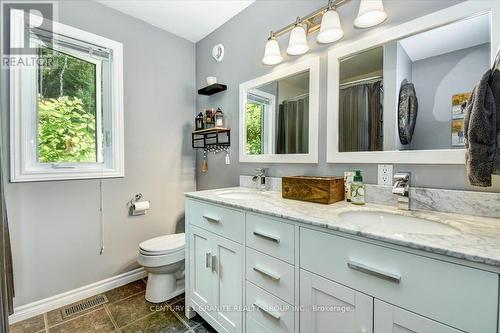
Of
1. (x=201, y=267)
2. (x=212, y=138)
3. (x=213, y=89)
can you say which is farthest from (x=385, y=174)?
(x=213, y=89)

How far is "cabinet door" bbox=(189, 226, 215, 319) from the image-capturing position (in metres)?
1.42

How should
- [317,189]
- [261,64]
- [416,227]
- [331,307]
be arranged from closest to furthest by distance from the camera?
[331,307] → [416,227] → [317,189] → [261,64]

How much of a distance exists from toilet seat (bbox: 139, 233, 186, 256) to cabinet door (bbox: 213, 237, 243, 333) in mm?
525

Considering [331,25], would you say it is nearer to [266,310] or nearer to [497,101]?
[497,101]

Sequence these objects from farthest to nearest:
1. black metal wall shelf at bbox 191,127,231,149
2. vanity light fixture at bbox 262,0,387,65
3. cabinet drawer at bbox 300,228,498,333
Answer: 1. black metal wall shelf at bbox 191,127,231,149
2. vanity light fixture at bbox 262,0,387,65
3. cabinet drawer at bbox 300,228,498,333

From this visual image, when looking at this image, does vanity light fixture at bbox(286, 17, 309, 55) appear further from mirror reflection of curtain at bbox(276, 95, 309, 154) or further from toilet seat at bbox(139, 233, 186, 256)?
toilet seat at bbox(139, 233, 186, 256)

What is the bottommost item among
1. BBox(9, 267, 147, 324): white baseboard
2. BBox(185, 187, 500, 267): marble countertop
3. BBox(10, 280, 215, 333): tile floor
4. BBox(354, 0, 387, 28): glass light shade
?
BBox(10, 280, 215, 333): tile floor

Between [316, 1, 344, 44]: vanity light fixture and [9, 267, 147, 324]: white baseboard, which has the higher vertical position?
[316, 1, 344, 44]: vanity light fixture

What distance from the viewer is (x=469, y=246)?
2.07 ft

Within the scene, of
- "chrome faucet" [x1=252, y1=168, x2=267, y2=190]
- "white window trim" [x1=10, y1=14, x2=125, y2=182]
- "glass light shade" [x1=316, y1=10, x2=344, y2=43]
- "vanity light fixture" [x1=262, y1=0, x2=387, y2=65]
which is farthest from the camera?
"chrome faucet" [x1=252, y1=168, x2=267, y2=190]

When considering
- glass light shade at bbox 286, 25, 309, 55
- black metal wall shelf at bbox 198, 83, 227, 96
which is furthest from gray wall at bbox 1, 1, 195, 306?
glass light shade at bbox 286, 25, 309, 55

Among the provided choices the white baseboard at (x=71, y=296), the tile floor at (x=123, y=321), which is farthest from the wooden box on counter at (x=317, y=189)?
the white baseboard at (x=71, y=296)

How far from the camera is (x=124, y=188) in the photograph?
6.68 feet

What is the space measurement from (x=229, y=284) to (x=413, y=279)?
93 cm
